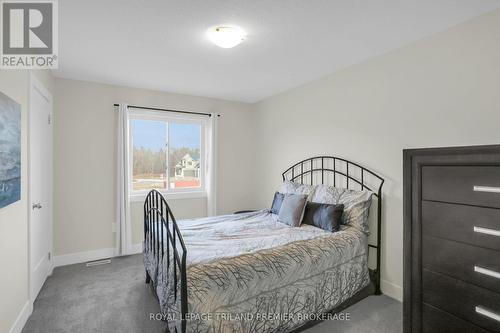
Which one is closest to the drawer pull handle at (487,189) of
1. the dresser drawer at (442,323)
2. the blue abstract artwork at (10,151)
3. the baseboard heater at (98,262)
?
the dresser drawer at (442,323)

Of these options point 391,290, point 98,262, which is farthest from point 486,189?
point 98,262

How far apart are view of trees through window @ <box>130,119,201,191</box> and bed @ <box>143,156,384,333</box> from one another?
1.16 metres

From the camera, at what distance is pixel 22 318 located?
210 centimetres

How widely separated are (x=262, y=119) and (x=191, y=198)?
193 cm

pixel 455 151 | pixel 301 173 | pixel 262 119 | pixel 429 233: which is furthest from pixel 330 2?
pixel 262 119

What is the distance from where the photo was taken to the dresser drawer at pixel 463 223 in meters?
1.27

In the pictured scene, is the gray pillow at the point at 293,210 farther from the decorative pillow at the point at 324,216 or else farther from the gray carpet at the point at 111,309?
the gray carpet at the point at 111,309

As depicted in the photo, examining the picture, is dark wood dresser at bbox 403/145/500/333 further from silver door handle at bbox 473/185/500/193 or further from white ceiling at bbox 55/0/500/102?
white ceiling at bbox 55/0/500/102

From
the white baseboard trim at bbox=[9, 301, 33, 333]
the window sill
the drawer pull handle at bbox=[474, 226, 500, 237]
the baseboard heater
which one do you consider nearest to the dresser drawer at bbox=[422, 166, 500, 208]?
the drawer pull handle at bbox=[474, 226, 500, 237]

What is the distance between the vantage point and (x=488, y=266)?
4.20ft

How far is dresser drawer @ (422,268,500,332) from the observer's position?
1.28 m

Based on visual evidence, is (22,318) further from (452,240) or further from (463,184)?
(463,184)

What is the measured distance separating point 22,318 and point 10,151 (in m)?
1.43

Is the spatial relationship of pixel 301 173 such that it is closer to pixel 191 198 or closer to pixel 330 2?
pixel 191 198
